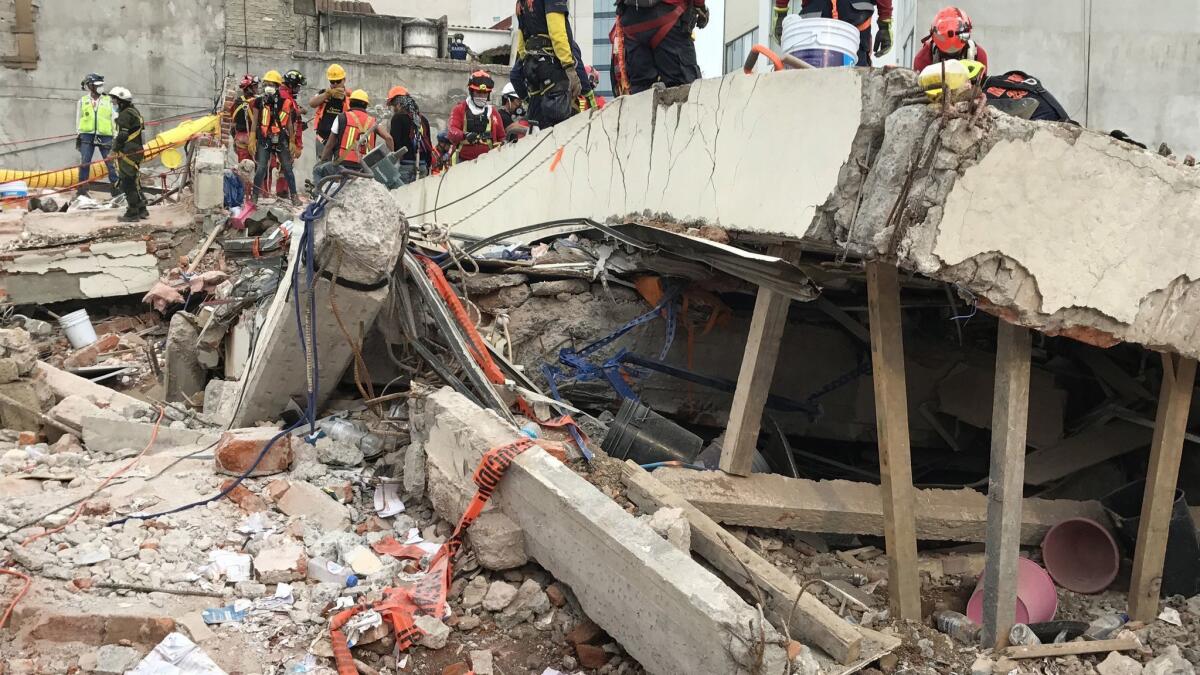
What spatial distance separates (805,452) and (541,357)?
6.42 ft

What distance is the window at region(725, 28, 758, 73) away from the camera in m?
14.8

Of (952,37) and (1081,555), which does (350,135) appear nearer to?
(952,37)

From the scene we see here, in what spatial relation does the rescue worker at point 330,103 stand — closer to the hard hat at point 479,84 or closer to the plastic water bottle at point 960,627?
the hard hat at point 479,84

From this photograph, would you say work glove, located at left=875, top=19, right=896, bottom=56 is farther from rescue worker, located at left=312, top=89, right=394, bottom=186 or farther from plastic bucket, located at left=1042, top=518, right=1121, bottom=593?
rescue worker, located at left=312, top=89, right=394, bottom=186

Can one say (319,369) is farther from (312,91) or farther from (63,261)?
(312,91)

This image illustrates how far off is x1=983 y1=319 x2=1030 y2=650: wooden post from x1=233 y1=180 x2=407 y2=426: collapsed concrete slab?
9.61 ft

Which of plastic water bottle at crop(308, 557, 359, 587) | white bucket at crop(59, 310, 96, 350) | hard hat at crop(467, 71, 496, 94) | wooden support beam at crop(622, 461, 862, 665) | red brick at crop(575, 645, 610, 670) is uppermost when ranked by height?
hard hat at crop(467, 71, 496, 94)

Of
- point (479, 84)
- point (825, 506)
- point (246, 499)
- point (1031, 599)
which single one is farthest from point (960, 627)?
point (479, 84)

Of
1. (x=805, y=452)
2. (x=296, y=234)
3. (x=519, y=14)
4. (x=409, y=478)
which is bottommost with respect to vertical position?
(x=805, y=452)

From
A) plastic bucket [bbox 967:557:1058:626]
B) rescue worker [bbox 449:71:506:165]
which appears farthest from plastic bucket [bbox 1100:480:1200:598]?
rescue worker [bbox 449:71:506:165]

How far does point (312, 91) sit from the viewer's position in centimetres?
1881

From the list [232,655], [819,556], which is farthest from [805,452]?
[232,655]

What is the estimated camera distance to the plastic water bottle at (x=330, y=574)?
3.89 m

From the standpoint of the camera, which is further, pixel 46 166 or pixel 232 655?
pixel 46 166
